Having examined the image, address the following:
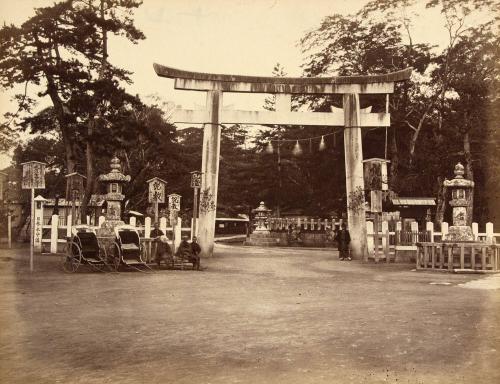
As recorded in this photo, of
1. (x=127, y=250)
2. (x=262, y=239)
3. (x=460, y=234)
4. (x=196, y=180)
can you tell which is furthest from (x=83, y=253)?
(x=262, y=239)

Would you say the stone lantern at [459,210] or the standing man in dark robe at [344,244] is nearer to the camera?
the stone lantern at [459,210]

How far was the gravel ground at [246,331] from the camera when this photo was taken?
4984mm

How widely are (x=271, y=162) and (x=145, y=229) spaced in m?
21.8

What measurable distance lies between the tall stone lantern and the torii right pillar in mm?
7854

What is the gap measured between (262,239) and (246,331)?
27.5 m

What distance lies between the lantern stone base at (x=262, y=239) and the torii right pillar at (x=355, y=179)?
14.0 m

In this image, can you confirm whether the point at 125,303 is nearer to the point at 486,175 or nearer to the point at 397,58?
the point at 486,175

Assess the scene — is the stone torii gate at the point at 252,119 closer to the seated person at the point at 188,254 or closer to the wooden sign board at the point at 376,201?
the wooden sign board at the point at 376,201

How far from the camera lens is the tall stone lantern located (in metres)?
A: 16.1

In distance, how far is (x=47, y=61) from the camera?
71.3 ft

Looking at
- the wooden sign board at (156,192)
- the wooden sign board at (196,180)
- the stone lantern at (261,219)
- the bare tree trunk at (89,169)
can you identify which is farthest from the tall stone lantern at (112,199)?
the stone lantern at (261,219)

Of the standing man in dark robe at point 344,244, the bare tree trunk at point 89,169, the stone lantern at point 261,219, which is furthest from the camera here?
the stone lantern at point 261,219

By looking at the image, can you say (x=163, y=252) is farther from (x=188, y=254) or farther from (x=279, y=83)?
(x=279, y=83)

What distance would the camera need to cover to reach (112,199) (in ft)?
53.9
